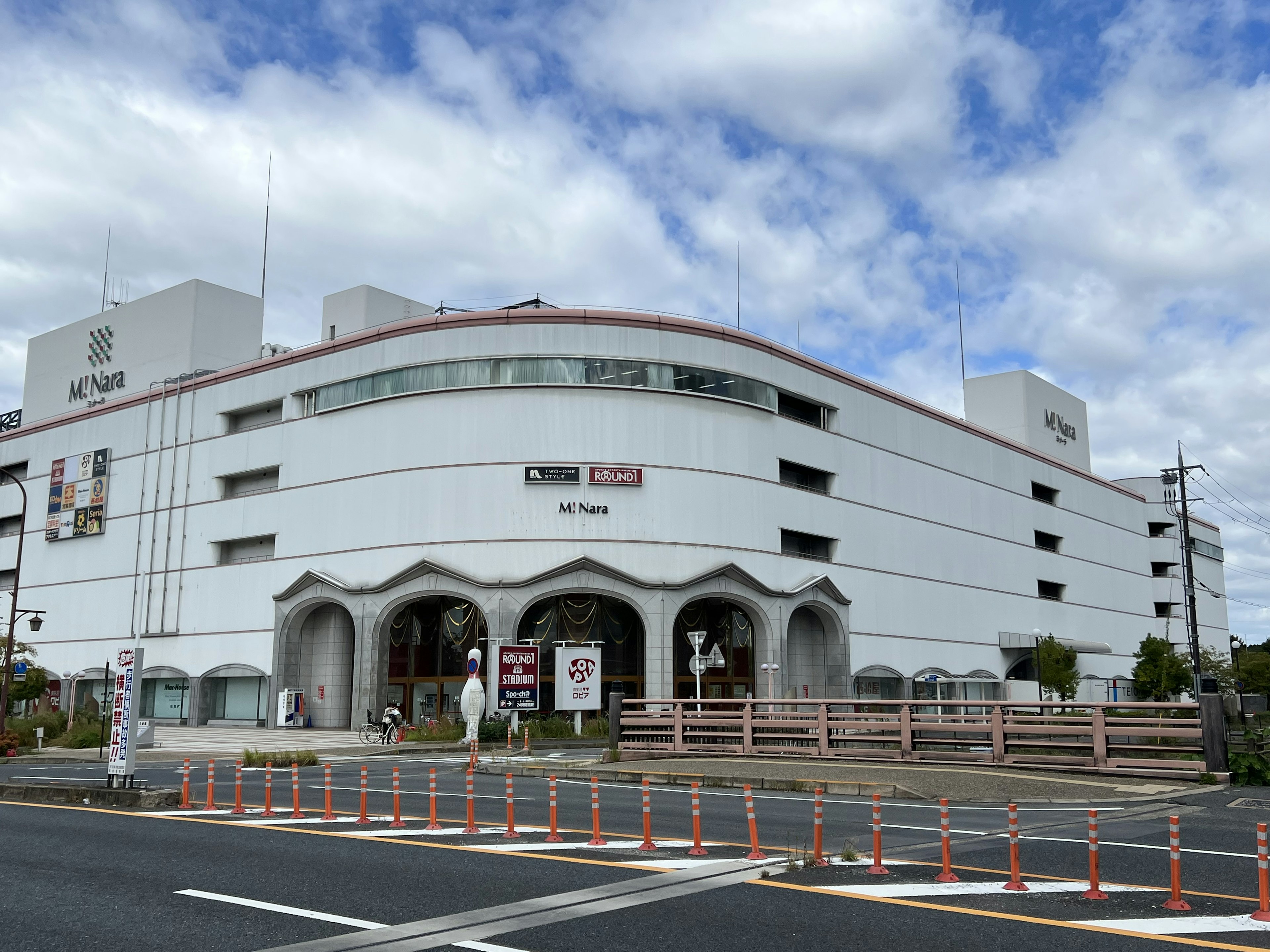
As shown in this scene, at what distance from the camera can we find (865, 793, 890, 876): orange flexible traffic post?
10.4m

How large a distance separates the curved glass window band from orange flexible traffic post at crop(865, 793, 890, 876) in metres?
35.9

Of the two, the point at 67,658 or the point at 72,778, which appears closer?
the point at 72,778

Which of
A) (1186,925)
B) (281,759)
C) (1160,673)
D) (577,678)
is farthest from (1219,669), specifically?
(1186,925)

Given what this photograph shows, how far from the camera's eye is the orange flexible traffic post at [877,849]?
10.4 metres

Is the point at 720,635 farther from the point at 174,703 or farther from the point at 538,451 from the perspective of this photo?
the point at 174,703

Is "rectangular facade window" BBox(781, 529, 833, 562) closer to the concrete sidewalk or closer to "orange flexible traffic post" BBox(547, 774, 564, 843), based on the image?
the concrete sidewalk

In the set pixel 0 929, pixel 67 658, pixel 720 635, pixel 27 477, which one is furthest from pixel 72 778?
pixel 27 477

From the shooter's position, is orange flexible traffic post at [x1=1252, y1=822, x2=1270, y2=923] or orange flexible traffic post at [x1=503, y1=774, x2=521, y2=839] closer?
orange flexible traffic post at [x1=1252, y1=822, x2=1270, y2=923]

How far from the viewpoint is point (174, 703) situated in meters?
53.2

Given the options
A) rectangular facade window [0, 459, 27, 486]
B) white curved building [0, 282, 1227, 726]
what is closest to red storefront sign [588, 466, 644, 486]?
white curved building [0, 282, 1227, 726]

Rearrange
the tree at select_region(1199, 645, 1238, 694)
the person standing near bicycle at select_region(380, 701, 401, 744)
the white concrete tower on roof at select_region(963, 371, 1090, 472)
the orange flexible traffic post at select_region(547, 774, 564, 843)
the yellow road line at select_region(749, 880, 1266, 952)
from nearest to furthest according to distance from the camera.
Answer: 1. the yellow road line at select_region(749, 880, 1266, 952)
2. the orange flexible traffic post at select_region(547, 774, 564, 843)
3. the person standing near bicycle at select_region(380, 701, 401, 744)
4. the tree at select_region(1199, 645, 1238, 694)
5. the white concrete tower on roof at select_region(963, 371, 1090, 472)

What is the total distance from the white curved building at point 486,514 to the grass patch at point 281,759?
14577mm

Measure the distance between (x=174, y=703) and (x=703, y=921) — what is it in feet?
167

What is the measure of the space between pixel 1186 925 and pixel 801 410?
147ft
